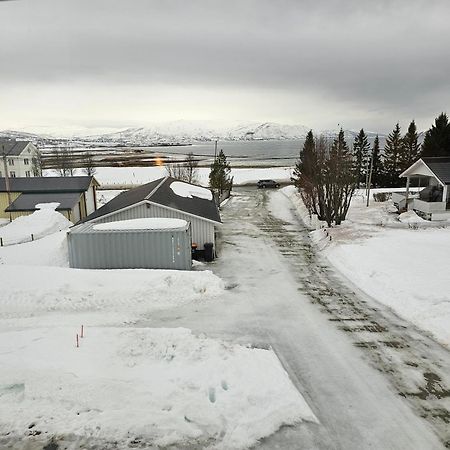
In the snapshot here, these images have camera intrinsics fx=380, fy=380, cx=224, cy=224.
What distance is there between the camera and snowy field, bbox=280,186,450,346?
40.8 feet

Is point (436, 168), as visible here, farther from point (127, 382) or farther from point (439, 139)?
point (127, 382)

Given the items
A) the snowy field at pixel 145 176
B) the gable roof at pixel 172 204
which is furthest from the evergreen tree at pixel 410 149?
the gable roof at pixel 172 204

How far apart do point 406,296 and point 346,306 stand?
221cm

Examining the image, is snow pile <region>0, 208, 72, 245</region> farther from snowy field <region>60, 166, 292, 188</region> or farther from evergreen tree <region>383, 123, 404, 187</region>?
evergreen tree <region>383, 123, 404, 187</region>

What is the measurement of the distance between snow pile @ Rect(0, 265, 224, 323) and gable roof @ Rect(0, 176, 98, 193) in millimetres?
18783

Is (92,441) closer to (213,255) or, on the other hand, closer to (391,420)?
(391,420)

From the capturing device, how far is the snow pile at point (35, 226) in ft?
81.9

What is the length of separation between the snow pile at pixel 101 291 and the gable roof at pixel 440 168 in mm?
20458

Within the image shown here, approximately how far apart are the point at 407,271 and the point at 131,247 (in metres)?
11.9

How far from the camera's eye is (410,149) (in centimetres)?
5338

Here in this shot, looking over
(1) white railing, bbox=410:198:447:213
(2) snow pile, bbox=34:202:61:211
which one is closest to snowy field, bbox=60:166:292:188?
(2) snow pile, bbox=34:202:61:211

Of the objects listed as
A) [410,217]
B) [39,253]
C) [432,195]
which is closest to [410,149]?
[432,195]

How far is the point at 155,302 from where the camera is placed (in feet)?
44.5

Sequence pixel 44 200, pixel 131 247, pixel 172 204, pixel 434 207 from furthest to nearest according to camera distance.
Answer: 1. pixel 44 200
2. pixel 434 207
3. pixel 172 204
4. pixel 131 247
